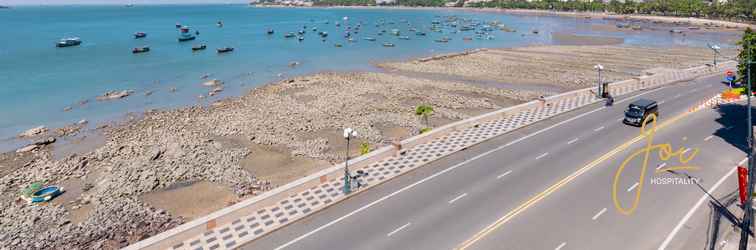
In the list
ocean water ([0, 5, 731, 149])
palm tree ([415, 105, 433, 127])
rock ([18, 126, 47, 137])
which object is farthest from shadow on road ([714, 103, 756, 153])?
rock ([18, 126, 47, 137])

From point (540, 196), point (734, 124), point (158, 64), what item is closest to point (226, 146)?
point (540, 196)

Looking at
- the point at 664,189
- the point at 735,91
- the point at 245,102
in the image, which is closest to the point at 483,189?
the point at 664,189

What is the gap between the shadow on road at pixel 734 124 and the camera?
2867 cm

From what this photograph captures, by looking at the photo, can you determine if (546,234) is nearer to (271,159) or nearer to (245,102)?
(271,159)

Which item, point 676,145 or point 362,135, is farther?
point 362,135

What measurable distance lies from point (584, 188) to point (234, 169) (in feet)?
78.7

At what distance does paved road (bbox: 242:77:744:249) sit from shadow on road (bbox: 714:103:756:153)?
400mm

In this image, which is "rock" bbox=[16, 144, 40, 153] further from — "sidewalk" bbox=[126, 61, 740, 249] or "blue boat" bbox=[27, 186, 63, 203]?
"sidewalk" bbox=[126, 61, 740, 249]

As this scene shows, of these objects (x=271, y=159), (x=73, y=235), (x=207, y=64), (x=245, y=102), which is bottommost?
(x=73, y=235)

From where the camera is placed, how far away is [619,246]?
17.4m

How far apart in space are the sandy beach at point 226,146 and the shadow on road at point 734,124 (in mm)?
19134

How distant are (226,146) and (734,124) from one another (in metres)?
43.3

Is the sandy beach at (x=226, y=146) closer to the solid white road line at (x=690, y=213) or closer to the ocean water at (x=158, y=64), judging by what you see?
the ocean water at (x=158, y=64)

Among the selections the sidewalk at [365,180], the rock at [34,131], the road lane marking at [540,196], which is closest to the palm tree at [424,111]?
the sidewalk at [365,180]
